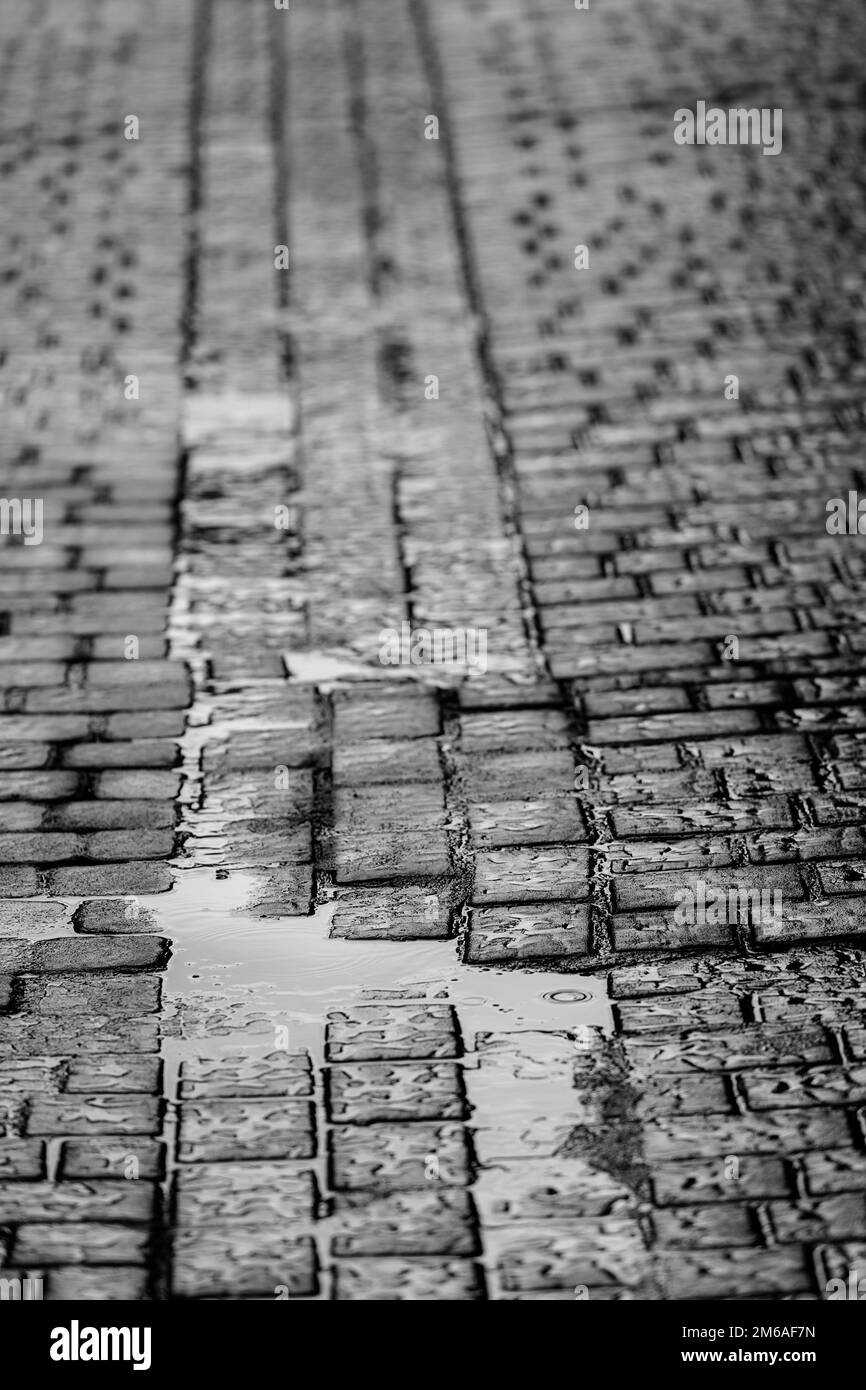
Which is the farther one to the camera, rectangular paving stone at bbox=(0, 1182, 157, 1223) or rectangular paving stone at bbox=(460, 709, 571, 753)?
rectangular paving stone at bbox=(460, 709, 571, 753)

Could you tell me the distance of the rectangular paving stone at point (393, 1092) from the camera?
309 cm

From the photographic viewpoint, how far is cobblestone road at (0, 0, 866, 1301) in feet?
9.70

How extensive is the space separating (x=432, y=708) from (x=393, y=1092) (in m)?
1.45

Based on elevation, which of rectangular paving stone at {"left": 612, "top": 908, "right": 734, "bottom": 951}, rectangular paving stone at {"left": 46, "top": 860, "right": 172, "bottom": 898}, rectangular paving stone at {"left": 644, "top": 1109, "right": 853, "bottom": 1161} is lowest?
rectangular paving stone at {"left": 644, "top": 1109, "right": 853, "bottom": 1161}

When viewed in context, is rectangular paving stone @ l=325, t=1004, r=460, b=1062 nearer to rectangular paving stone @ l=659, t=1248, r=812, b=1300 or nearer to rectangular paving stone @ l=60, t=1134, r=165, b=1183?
rectangular paving stone @ l=60, t=1134, r=165, b=1183

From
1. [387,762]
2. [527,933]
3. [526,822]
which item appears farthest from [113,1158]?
[387,762]

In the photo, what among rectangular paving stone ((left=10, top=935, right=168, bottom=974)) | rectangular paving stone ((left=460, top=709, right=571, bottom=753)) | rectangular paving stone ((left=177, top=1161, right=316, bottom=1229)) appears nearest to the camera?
rectangular paving stone ((left=177, top=1161, right=316, bottom=1229))

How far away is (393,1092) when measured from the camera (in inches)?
124

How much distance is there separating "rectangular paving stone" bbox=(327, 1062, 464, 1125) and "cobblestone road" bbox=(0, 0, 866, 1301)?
11 millimetres

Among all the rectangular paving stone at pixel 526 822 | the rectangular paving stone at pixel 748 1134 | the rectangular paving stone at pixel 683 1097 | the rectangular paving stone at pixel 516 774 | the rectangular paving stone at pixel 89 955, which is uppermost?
the rectangular paving stone at pixel 516 774

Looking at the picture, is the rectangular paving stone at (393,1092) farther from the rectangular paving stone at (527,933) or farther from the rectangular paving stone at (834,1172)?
the rectangular paving stone at (834,1172)

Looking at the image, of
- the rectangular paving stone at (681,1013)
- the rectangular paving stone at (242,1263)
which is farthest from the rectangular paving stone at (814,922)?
the rectangular paving stone at (242,1263)

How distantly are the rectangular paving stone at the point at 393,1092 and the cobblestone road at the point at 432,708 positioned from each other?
0.01 m

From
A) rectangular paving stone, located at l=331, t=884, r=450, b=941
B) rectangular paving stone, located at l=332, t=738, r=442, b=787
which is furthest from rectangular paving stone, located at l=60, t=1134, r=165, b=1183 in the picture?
rectangular paving stone, located at l=332, t=738, r=442, b=787
